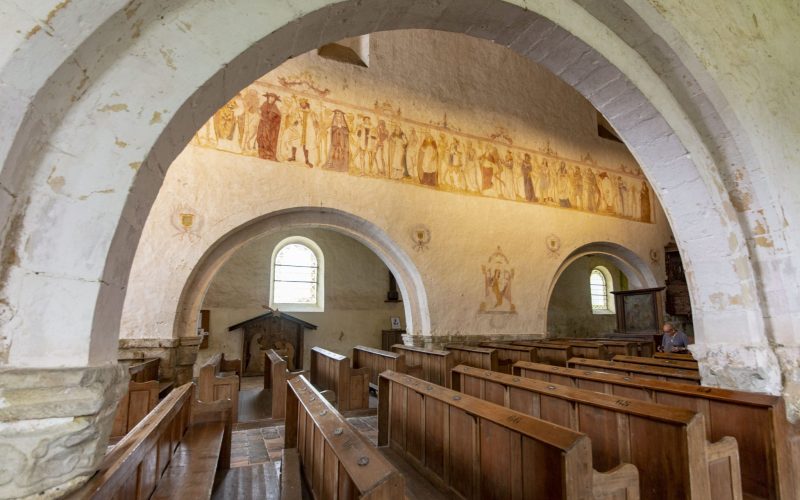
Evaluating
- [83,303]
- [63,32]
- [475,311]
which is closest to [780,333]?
[83,303]

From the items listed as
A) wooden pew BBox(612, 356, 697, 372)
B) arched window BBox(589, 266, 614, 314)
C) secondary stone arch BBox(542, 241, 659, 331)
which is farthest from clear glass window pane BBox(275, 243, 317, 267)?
arched window BBox(589, 266, 614, 314)

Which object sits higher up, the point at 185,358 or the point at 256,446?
the point at 185,358

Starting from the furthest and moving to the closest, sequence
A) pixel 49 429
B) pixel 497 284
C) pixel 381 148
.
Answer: pixel 497 284 < pixel 381 148 < pixel 49 429

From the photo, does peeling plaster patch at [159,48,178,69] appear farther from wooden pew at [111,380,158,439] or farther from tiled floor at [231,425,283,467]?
wooden pew at [111,380,158,439]

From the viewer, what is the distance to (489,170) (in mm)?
10055

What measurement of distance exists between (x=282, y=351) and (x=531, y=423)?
396 inches

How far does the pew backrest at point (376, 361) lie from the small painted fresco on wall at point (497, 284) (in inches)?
120

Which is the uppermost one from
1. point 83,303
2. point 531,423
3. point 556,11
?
point 556,11

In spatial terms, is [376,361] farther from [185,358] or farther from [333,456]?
[333,456]

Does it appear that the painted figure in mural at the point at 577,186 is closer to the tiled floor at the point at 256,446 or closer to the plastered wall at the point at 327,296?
the plastered wall at the point at 327,296

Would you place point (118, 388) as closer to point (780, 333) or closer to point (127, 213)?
point (127, 213)

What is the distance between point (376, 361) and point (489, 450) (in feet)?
16.3

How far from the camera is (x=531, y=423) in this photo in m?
2.00

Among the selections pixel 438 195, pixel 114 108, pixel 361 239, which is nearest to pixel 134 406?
pixel 114 108
